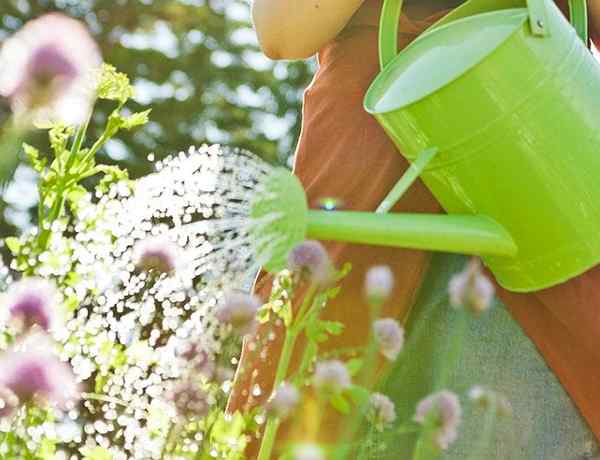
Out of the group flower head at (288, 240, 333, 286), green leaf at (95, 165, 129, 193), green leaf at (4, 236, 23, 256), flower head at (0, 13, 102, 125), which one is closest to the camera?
flower head at (0, 13, 102, 125)

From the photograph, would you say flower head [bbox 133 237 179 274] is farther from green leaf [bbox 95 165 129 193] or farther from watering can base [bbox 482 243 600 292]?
watering can base [bbox 482 243 600 292]

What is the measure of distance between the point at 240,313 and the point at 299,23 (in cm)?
57

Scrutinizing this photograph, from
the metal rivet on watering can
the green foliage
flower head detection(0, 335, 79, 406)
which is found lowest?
the green foliage

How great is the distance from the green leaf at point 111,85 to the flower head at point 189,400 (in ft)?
1.45

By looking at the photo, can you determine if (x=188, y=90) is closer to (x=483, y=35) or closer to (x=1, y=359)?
(x=483, y=35)

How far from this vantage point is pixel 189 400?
3.51 feet

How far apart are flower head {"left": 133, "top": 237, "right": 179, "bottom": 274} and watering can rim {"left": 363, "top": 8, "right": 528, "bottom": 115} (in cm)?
31

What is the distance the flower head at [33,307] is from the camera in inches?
43.2

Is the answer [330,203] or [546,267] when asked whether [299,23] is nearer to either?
[330,203]

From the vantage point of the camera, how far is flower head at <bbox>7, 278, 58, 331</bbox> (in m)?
1.10

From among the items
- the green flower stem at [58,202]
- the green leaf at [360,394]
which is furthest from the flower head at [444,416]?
the green flower stem at [58,202]

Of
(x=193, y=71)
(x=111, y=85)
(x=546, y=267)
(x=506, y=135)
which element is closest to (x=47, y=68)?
(x=111, y=85)

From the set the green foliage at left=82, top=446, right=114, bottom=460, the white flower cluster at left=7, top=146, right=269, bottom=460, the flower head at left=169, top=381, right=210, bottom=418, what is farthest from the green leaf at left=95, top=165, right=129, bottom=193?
the flower head at left=169, top=381, right=210, bottom=418

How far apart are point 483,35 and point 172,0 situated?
15.3 ft
